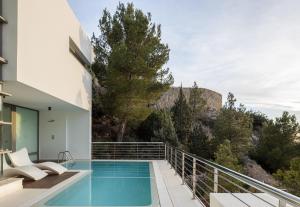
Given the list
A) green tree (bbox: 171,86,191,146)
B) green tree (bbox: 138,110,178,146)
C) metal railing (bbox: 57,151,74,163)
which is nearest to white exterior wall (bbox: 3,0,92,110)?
metal railing (bbox: 57,151,74,163)

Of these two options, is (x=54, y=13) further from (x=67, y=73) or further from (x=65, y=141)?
(x=65, y=141)

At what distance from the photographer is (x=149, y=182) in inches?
355

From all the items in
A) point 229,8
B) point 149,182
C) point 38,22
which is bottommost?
point 149,182

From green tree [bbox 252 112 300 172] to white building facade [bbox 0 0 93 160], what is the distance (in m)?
14.8

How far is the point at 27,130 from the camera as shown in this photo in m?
13.2

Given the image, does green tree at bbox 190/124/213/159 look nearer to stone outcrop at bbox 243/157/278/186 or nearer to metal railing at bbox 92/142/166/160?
stone outcrop at bbox 243/157/278/186

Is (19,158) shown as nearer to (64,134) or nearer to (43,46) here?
(43,46)

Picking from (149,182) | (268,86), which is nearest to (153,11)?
(268,86)

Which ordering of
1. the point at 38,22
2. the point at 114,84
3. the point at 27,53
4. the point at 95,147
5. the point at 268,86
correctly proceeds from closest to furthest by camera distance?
the point at 27,53 → the point at 38,22 → the point at 114,84 → the point at 95,147 → the point at 268,86

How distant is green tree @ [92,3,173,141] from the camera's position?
51.8 feet

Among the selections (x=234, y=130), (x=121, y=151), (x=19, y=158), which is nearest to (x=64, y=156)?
(x=121, y=151)

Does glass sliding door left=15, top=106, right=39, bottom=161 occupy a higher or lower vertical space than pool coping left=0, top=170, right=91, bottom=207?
higher

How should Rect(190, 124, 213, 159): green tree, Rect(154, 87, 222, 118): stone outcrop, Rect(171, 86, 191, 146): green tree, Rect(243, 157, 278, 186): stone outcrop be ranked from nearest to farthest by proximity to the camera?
Rect(190, 124, 213, 159): green tree
Rect(171, 86, 191, 146): green tree
Rect(243, 157, 278, 186): stone outcrop
Rect(154, 87, 222, 118): stone outcrop

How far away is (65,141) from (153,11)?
745cm
